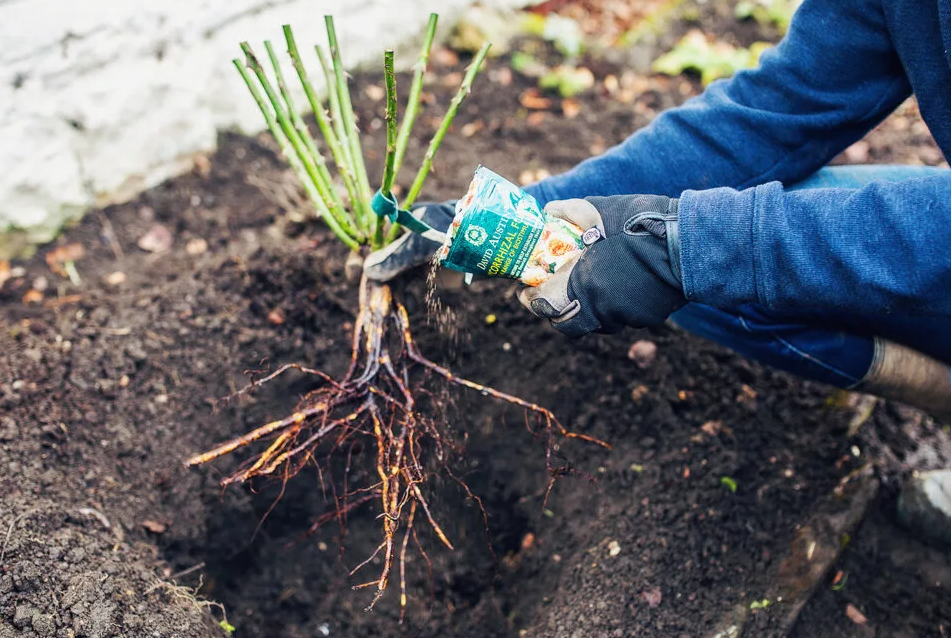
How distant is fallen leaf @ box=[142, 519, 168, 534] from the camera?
168 cm

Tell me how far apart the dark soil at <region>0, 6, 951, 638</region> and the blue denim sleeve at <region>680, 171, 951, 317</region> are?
2.09 feet

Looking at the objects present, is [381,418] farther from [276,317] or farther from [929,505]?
[929,505]

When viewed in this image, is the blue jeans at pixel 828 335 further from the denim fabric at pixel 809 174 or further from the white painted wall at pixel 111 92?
the white painted wall at pixel 111 92

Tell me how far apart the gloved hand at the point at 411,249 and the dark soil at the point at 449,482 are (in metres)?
0.22

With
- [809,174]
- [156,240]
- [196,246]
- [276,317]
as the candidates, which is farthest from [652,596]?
[156,240]

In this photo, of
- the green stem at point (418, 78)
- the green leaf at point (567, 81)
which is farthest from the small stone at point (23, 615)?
the green leaf at point (567, 81)

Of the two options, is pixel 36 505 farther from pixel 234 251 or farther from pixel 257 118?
pixel 257 118

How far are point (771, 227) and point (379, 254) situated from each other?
81 centimetres

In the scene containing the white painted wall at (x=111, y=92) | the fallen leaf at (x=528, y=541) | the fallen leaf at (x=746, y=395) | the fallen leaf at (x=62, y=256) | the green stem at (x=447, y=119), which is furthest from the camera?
the fallen leaf at (x=62, y=256)

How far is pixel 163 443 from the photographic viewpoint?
179cm

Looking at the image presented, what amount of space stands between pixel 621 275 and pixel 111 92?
6.02 ft

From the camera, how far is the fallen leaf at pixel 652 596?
157 cm

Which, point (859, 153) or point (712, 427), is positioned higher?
point (859, 153)

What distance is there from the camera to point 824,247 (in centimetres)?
125
